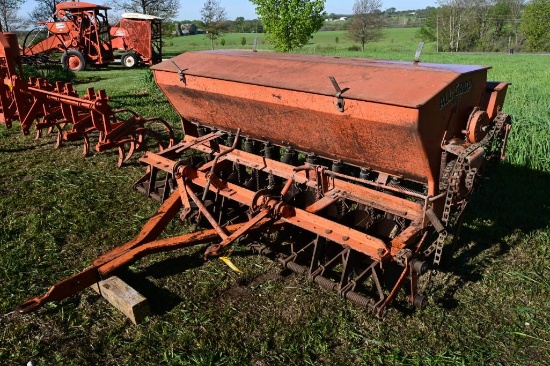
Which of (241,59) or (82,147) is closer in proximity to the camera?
(241,59)

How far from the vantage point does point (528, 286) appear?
3861mm

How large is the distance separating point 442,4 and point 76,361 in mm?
63978

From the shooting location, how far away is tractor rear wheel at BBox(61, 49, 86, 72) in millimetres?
18859

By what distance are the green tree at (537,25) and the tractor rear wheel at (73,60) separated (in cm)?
4241

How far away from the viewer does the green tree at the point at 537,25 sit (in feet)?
140

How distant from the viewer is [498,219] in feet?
16.3

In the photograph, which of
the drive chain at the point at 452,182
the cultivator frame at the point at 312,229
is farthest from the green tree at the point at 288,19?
the drive chain at the point at 452,182

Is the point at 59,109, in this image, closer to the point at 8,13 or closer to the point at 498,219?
the point at 498,219

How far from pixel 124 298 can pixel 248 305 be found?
96 centimetres

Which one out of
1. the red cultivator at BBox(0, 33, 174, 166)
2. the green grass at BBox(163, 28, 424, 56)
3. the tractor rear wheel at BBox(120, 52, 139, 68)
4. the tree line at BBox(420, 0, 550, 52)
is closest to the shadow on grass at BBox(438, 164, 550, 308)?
the red cultivator at BBox(0, 33, 174, 166)

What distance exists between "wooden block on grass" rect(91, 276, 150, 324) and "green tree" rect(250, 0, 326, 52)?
798 inches

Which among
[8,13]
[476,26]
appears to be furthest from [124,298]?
[476,26]

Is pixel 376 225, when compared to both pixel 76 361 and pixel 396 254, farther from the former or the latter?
pixel 76 361

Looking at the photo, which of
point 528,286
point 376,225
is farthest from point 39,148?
point 528,286
